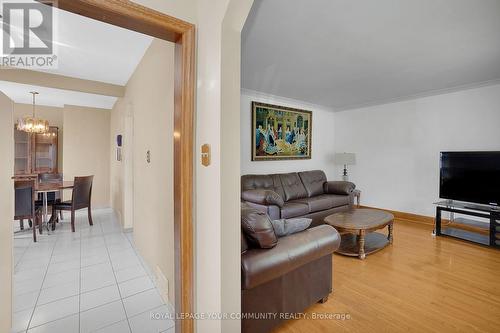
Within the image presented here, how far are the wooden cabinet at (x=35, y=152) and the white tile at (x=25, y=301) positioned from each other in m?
4.20

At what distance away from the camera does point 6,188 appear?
59.7 inches

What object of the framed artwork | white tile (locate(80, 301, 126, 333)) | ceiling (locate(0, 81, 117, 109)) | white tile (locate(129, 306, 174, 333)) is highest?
ceiling (locate(0, 81, 117, 109))

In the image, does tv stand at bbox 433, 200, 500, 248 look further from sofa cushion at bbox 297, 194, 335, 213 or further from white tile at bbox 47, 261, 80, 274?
white tile at bbox 47, 261, 80, 274

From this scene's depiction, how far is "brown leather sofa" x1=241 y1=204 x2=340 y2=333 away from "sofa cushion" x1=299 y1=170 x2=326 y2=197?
2.79 metres

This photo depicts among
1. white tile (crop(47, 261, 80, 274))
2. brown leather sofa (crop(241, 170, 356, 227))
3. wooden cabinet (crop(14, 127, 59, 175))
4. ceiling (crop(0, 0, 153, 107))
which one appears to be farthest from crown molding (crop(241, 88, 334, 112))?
wooden cabinet (crop(14, 127, 59, 175))

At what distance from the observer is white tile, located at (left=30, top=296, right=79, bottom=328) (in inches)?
72.0

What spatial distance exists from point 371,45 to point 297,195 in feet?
8.79

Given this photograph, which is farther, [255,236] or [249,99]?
[249,99]

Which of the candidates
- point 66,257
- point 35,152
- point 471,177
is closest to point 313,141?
point 471,177

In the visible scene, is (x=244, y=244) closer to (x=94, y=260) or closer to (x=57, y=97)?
(x=94, y=260)

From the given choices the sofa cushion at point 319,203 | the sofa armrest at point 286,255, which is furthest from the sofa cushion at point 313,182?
the sofa armrest at point 286,255

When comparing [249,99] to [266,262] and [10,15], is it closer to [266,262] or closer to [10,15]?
[10,15]

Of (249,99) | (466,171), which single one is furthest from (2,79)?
(466,171)

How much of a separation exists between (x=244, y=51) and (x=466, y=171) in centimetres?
378
